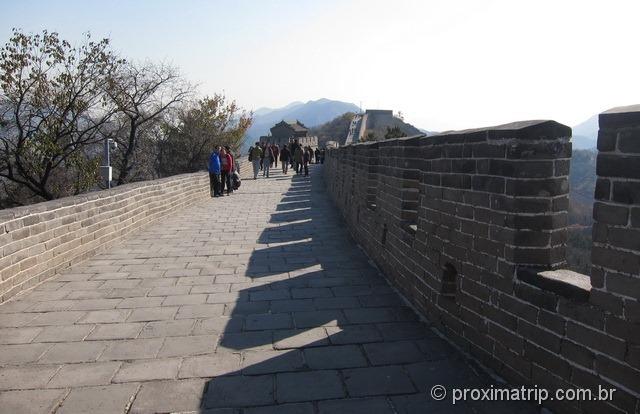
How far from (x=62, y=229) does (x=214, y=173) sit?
9.26 m

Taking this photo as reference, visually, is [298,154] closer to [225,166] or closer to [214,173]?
[225,166]

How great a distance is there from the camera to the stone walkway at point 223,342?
2943mm

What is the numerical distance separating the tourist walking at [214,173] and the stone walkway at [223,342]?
26.2ft

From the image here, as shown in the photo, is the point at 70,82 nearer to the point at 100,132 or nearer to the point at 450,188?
the point at 100,132

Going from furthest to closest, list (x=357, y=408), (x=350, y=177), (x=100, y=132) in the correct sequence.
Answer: (x=100, y=132) → (x=350, y=177) → (x=357, y=408)

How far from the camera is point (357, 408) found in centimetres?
284

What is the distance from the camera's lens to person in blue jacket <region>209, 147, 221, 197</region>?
579 inches

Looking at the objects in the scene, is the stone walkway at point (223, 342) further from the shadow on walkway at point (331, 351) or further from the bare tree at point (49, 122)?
the bare tree at point (49, 122)

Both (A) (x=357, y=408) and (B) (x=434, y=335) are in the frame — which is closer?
(A) (x=357, y=408)

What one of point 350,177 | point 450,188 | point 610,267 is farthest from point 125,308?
point 350,177

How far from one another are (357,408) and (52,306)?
10.8 ft

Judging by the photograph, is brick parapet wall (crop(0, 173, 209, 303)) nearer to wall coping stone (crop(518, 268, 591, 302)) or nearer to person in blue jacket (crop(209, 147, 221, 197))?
wall coping stone (crop(518, 268, 591, 302))

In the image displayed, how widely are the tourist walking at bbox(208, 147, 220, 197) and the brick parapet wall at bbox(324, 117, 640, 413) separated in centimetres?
1085

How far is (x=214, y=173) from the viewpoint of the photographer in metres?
15.2
